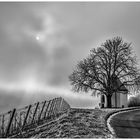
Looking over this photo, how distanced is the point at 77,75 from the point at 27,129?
22177 mm

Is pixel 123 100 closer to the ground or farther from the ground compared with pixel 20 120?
farther from the ground

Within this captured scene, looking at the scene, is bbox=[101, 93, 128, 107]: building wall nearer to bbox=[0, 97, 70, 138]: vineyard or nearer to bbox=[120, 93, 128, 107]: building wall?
bbox=[120, 93, 128, 107]: building wall

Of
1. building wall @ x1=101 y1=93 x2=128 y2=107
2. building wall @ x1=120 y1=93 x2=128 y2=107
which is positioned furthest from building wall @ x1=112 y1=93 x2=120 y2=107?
building wall @ x1=120 y1=93 x2=128 y2=107

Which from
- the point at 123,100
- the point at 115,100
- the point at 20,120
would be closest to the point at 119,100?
the point at 123,100

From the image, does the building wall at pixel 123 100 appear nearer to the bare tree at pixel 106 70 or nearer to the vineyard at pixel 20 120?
the bare tree at pixel 106 70

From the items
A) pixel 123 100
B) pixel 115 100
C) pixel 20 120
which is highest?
pixel 123 100

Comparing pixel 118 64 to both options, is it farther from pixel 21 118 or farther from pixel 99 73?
pixel 21 118

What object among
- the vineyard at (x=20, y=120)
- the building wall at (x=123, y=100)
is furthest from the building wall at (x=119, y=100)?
the vineyard at (x=20, y=120)

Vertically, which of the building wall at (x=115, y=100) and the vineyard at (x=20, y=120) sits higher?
the building wall at (x=115, y=100)

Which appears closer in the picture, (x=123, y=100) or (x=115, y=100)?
(x=115, y=100)

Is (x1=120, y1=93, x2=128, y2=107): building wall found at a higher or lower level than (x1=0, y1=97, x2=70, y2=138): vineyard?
higher

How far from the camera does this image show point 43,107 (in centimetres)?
1777

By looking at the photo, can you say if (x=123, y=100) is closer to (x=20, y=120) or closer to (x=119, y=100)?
(x=119, y=100)

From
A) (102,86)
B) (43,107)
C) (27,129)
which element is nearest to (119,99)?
(102,86)
